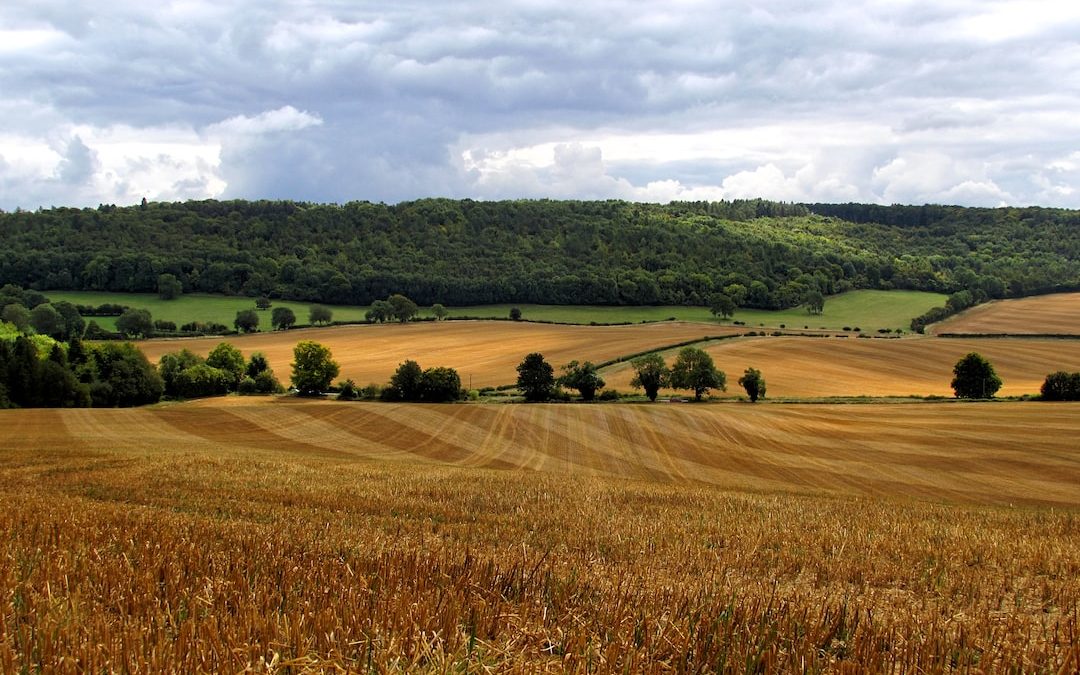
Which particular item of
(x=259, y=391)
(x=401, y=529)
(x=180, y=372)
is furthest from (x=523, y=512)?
(x=180, y=372)

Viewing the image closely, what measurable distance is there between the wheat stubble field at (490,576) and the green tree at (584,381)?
52.8 metres

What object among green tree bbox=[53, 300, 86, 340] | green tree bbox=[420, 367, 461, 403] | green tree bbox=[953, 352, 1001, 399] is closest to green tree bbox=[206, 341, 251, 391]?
green tree bbox=[420, 367, 461, 403]

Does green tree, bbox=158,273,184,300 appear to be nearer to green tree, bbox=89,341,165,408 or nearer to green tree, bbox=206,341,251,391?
green tree, bbox=206,341,251,391

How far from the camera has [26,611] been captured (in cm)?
627

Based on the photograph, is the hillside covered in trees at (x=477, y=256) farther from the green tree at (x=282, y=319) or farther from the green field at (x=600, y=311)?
the green tree at (x=282, y=319)

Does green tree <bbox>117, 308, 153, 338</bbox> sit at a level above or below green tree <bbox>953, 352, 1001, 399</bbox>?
above

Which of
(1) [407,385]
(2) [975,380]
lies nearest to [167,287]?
(1) [407,385]

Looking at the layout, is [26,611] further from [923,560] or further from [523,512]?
[923,560]

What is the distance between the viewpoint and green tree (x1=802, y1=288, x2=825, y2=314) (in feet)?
455

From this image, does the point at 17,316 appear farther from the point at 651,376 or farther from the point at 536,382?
the point at 651,376

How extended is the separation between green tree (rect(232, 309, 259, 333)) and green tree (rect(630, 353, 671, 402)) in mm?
73584

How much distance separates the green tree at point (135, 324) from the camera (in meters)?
118

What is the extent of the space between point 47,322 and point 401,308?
182ft

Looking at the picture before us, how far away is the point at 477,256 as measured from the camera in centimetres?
16900
